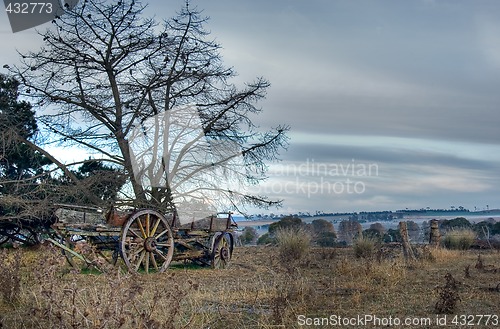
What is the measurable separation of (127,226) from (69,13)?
6896mm

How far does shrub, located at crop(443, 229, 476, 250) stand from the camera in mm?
21245

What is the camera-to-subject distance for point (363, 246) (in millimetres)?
16781

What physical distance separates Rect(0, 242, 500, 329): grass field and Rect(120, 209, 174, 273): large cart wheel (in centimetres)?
197

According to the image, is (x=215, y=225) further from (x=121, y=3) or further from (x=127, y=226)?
(x=121, y=3)

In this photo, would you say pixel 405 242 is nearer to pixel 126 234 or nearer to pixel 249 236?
pixel 126 234

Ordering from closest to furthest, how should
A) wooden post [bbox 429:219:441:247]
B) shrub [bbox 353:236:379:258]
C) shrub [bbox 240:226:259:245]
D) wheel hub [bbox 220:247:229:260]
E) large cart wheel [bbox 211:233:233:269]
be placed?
1. large cart wheel [bbox 211:233:233:269]
2. wheel hub [bbox 220:247:229:260]
3. shrub [bbox 353:236:379:258]
4. wooden post [bbox 429:219:441:247]
5. shrub [bbox 240:226:259:245]

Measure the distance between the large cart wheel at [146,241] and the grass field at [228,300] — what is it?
197 cm

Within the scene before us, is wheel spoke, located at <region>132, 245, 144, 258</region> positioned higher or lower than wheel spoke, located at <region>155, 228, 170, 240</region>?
lower

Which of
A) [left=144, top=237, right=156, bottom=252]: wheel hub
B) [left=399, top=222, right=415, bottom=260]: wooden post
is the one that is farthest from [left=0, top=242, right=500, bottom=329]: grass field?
[left=399, top=222, right=415, bottom=260]: wooden post

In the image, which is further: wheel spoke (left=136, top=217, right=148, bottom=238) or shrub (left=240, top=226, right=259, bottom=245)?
shrub (left=240, top=226, right=259, bottom=245)

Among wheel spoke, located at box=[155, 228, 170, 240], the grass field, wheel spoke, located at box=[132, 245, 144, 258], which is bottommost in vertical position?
the grass field

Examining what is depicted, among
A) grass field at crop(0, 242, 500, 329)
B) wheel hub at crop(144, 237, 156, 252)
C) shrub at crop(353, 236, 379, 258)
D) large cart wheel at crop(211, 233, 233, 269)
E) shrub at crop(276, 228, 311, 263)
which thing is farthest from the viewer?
shrub at crop(353, 236, 379, 258)

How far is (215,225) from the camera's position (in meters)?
16.0

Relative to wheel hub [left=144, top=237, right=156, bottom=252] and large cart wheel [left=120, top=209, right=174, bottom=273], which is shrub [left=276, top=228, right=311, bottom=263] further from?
wheel hub [left=144, top=237, right=156, bottom=252]
